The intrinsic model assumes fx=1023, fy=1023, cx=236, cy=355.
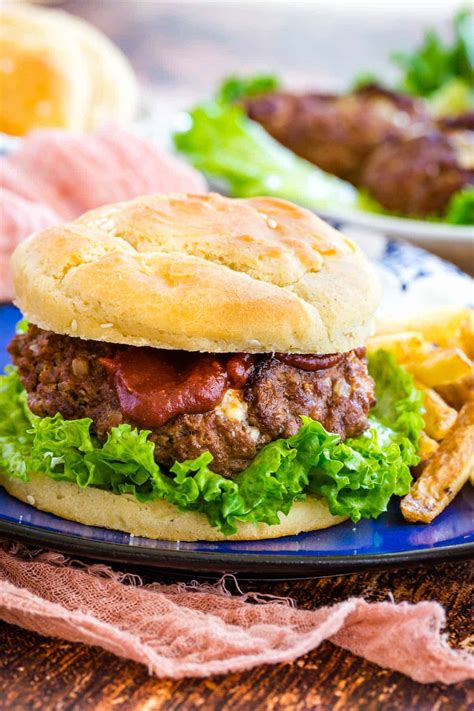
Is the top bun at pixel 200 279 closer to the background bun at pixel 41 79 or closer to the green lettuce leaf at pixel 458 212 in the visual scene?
the green lettuce leaf at pixel 458 212

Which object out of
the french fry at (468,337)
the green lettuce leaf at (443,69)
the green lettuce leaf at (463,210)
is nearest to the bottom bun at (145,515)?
the french fry at (468,337)

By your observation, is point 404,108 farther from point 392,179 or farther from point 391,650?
Answer: point 391,650

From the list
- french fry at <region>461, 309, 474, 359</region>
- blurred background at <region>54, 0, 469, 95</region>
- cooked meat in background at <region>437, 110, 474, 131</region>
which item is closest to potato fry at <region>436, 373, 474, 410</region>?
french fry at <region>461, 309, 474, 359</region>

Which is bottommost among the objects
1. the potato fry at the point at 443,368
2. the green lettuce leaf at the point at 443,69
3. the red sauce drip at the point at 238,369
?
the green lettuce leaf at the point at 443,69

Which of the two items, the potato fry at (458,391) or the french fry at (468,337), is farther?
the french fry at (468,337)

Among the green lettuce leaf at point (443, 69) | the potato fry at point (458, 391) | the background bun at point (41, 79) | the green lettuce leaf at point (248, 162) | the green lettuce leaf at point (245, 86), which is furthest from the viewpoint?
the green lettuce leaf at point (443, 69)

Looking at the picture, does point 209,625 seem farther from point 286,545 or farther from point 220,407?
point 220,407

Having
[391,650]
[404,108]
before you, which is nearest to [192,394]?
[391,650]
